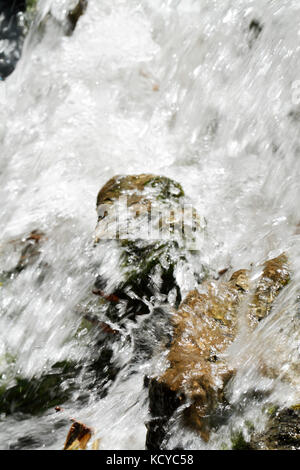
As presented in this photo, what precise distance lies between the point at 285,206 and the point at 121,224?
3.87 ft

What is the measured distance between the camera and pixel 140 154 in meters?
4.18

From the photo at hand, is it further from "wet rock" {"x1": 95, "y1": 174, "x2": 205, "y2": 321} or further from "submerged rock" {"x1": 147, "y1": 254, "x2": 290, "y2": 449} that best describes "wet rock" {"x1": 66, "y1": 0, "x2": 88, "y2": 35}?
"submerged rock" {"x1": 147, "y1": 254, "x2": 290, "y2": 449}

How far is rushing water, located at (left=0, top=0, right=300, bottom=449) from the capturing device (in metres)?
2.49

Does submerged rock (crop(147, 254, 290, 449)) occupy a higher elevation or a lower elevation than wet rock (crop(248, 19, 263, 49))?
lower

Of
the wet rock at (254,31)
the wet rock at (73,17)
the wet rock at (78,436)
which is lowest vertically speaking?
the wet rock at (78,436)

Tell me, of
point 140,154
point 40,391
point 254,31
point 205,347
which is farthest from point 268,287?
point 254,31

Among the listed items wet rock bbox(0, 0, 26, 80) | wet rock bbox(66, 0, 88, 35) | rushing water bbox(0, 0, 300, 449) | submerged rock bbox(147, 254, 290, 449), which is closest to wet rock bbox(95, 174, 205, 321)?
rushing water bbox(0, 0, 300, 449)

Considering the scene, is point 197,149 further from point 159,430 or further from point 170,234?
point 159,430

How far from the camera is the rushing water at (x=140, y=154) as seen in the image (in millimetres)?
2492

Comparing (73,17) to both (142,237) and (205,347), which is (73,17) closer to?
(142,237)

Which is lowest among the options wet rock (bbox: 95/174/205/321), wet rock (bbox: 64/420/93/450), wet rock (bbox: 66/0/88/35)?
wet rock (bbox: 64/420/93/450)

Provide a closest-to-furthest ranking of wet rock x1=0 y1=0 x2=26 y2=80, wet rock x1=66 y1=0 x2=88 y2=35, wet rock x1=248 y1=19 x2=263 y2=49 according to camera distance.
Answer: wet rock x1=248 y1=19 x2=263 y2=49, wet rock x1=66 y1=0 x2=88 y2=35, wet rock x1=0 y1=0 x2=26 y2=80

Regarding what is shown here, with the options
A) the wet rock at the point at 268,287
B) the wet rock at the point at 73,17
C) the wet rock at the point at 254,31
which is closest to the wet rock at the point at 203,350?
the wet rock at the point at 268,287

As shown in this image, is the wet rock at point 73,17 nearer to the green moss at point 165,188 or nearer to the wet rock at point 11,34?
the wet rock at point 11,34
